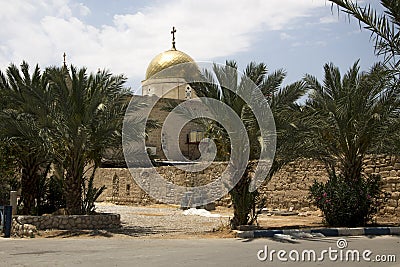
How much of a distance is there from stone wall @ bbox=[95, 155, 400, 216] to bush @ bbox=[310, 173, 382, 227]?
2.64 m

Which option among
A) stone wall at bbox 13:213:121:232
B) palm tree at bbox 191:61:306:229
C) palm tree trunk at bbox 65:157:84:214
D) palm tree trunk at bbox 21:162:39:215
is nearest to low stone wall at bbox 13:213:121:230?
stone wall at bbox 13:213:121:232

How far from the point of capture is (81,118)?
13562mm

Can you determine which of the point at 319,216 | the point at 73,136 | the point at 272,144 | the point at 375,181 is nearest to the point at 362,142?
the point at 375,181

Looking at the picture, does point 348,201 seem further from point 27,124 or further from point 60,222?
point 27,124

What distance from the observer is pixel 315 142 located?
46.4 feet

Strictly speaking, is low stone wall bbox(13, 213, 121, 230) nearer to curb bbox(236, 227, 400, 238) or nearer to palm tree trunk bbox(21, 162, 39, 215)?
palm tree trunk bbox(21, 162, 39, 215)

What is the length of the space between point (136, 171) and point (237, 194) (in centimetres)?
1441

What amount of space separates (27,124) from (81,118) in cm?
150

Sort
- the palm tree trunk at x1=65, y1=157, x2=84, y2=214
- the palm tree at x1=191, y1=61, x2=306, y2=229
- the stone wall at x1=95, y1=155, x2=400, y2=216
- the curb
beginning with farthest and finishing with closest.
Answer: the stone wall at x1=95, y1=155, x2=400, y2=216 → the palm tree trunk at x1=65, y1=157, x2=84, y2=214 → the palm tree at x1=191, y1=61, x2=306, y2=229 → the curb

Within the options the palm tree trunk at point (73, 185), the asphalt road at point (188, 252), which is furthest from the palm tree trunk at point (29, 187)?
the asphalt road at point (188, 252)

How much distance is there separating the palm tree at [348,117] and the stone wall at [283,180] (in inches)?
90.5

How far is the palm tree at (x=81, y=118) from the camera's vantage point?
13.6 meters

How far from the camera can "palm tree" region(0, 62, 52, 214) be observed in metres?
13.6

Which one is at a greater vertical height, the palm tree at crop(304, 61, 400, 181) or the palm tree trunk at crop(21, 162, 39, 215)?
the palm tree at crop(304, 61, 400, 181)
